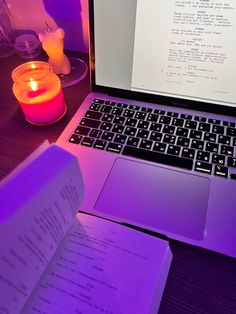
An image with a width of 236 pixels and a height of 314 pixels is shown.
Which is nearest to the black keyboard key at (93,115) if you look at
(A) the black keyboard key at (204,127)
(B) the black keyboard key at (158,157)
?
(B) the black keyboard key at (158,157)

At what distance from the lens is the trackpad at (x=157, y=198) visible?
1.52 feet

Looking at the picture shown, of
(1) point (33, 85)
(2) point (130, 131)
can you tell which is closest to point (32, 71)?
(1) point (33, 85)

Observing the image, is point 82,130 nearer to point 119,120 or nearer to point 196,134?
point 119,120

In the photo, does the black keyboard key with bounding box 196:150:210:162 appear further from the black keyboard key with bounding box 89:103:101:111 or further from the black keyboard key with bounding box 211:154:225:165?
the black keyboard key with bounding box 89:103:101:111

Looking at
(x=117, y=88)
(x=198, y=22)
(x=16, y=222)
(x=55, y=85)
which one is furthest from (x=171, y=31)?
(x=16, y=222)

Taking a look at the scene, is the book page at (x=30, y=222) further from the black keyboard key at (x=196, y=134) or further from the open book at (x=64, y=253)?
the black keyboard key at (x=196, y=134)

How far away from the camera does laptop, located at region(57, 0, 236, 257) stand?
478 mm

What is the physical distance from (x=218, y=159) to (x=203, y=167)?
3 cm

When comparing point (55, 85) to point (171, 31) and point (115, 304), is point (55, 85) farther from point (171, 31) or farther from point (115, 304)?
point (115, 304)

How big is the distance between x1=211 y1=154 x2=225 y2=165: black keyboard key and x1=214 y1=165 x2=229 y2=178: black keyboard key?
0.01 m

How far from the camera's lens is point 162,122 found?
23.5 inches

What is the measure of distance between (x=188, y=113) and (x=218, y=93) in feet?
0.23

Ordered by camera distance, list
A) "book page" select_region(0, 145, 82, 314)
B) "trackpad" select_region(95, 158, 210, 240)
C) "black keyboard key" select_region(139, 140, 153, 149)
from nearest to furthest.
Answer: "book page" select_region(0, 145, 82, 314) < "trackpad" select_region(95, 158, 210, 240) < "black keyboard key" select_region(139, 140, 153, 149)

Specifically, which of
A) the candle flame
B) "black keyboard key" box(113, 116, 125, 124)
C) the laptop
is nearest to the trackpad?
the laptop
